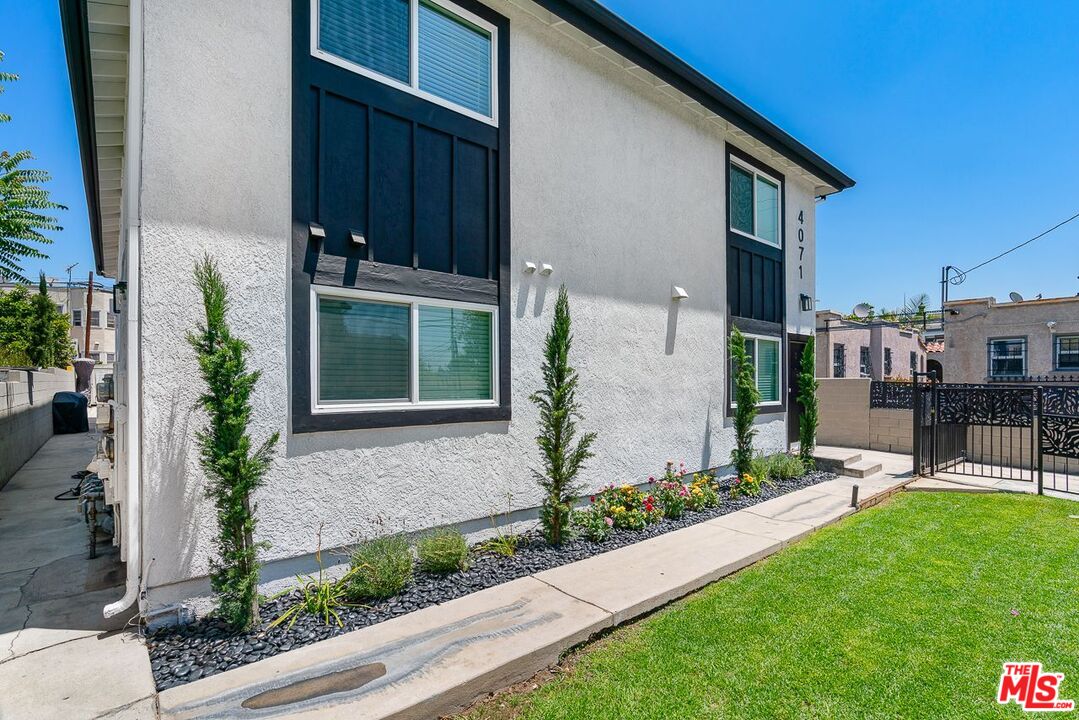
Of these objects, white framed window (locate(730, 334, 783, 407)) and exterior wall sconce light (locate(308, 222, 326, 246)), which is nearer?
exterior wall sconce light (locate(308, 222, 326, 246))

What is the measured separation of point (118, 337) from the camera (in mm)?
5953

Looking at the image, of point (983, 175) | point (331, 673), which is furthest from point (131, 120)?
point (983, 175)

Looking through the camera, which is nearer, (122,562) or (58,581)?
(58,581)

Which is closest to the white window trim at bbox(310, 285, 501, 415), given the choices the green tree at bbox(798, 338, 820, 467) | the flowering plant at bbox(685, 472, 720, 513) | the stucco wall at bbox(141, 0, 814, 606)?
the stucco wall at bbox(141, 0, 814, 606)

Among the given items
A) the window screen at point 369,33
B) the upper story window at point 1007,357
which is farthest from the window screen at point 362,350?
the upper story window at point 1007,357

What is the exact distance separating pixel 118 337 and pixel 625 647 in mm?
6534

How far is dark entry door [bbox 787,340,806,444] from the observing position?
10.5 m

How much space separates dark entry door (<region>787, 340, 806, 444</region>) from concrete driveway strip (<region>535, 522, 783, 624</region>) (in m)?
5.46

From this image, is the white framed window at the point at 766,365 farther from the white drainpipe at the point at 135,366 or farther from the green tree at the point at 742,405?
the white drainpipe at the point at 135,366

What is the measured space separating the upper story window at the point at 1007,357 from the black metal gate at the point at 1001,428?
1445cm

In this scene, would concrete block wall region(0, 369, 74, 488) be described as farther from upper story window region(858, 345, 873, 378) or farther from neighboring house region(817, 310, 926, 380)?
upper story window region(858, 345, 873, 378)

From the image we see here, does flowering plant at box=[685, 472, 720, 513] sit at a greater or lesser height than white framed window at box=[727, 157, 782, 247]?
lesser

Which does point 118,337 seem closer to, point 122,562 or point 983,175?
point 122,562
